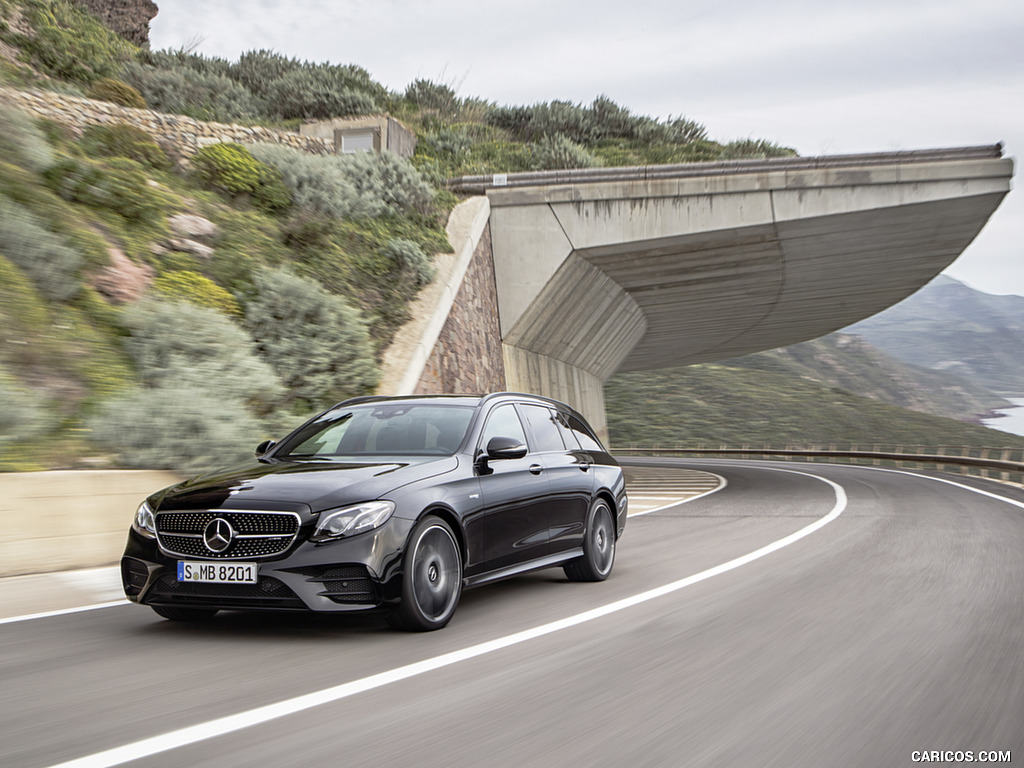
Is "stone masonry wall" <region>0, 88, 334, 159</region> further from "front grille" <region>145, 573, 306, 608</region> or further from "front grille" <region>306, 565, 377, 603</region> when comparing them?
"front grille" <region>306, 565, 377, 603</region>

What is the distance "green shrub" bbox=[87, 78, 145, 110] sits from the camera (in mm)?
26375

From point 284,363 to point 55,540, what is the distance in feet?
21.2

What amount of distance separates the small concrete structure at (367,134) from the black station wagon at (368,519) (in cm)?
2450

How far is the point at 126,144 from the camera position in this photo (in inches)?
742

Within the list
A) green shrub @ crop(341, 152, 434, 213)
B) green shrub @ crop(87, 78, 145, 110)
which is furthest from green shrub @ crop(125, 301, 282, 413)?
green shrub @ crop(87, 78, 145, 110)

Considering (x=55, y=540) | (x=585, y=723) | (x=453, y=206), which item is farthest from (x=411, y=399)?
(x=453, y=206)

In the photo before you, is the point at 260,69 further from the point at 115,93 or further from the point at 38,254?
the point at 38,254

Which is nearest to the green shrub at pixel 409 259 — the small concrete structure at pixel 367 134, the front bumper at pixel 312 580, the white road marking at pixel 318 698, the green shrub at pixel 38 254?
the green shrub at pixel 38 254

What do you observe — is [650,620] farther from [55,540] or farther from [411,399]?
[55,540]

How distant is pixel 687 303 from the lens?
3428 cm

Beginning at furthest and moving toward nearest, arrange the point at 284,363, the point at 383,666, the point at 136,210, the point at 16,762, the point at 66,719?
the point at 136,210
the point at 284,363
the point at 383,666
the point at 66,719
the point at 16,762

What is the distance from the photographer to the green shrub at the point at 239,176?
64.2 feet

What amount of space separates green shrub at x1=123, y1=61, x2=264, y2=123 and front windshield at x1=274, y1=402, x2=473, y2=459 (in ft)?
76.7

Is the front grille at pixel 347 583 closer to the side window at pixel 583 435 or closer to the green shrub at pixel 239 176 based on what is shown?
the side window at pixel 583 435
